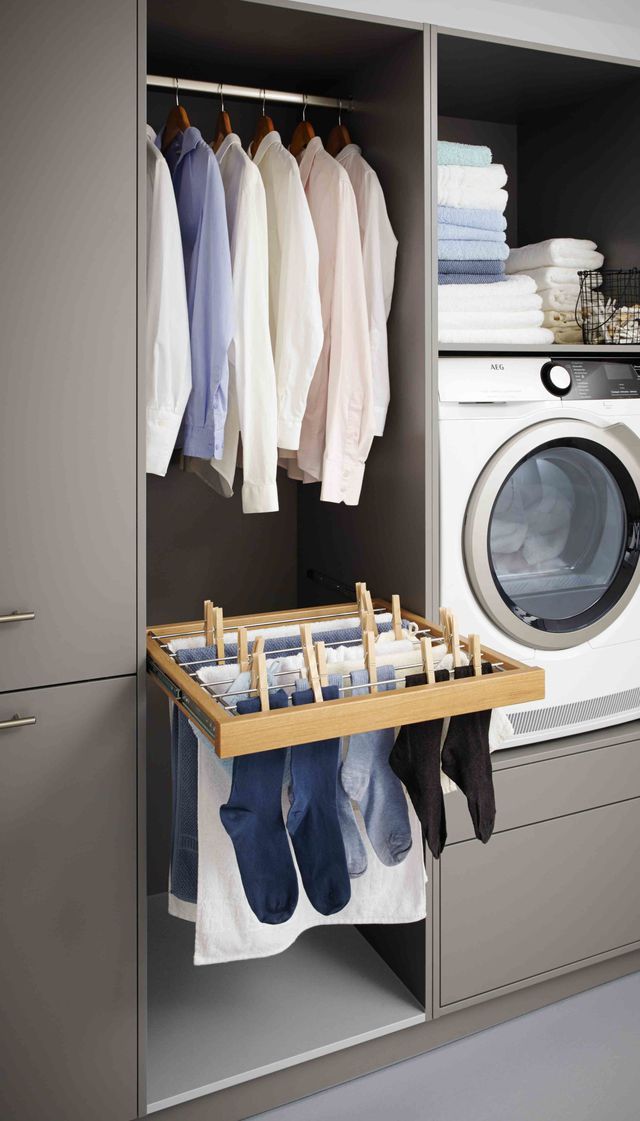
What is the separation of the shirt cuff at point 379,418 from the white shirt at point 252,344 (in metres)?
0.27

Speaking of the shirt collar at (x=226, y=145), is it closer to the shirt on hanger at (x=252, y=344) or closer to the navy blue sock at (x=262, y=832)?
the shirt on hanger at (x=252, y=344)

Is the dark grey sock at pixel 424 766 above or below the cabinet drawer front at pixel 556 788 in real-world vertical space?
above

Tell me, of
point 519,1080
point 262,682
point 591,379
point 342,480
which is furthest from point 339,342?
point 519,1080

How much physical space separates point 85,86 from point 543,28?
1.10 m

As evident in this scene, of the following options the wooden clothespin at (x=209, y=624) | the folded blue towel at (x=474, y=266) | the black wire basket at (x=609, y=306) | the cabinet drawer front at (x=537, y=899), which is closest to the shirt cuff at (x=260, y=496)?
the wooden clothespin at (x=209, y=624)

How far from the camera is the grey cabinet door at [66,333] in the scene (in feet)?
4.99

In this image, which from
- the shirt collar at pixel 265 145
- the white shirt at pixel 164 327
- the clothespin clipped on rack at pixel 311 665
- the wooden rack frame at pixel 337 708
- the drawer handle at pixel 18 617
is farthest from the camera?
the shirt collar at pixel 265 145

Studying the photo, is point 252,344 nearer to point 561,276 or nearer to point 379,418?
point 379,418

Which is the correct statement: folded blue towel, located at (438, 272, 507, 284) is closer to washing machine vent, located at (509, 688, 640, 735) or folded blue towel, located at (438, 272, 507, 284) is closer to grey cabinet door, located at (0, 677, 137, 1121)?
washing machine vent, located at (509, 688, 640, 735)

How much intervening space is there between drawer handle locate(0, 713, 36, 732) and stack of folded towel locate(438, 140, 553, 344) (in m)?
1.16

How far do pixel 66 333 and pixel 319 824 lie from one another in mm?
937

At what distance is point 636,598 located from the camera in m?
2.25

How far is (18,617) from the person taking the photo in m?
1.57

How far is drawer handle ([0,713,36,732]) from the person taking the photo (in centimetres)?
158
